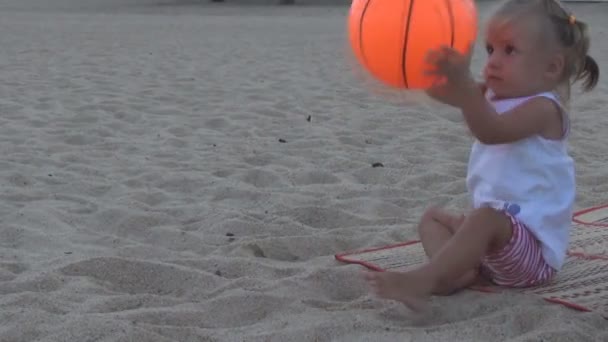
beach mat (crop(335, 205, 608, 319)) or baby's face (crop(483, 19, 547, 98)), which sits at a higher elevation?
baby's face (crop(483, 19, 547, 98))

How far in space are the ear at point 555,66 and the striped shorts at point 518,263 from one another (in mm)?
449

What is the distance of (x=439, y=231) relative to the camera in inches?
124

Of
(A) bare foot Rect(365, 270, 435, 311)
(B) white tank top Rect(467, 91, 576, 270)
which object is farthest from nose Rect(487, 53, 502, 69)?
(A) bare foot Rect(365, 270, 435, 311)

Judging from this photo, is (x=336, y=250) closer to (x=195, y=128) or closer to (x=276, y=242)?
(x=276, y=242)

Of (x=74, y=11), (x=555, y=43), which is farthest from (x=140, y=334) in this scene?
(x=74, y=11)

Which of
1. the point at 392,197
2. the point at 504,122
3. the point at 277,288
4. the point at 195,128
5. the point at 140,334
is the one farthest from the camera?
the point at 195,128

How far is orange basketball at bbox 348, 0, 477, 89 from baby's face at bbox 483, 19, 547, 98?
0.27 feet

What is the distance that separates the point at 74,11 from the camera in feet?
70.2

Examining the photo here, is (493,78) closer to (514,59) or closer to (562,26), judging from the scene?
(514,59)

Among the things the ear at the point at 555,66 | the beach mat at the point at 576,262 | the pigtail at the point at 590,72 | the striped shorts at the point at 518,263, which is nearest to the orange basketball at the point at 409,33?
the ear at the point at 555,66

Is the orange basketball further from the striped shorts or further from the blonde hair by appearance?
the striped shorts

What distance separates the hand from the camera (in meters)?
2.55

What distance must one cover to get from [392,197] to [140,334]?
210 centimetres

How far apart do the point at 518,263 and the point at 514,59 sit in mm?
638
